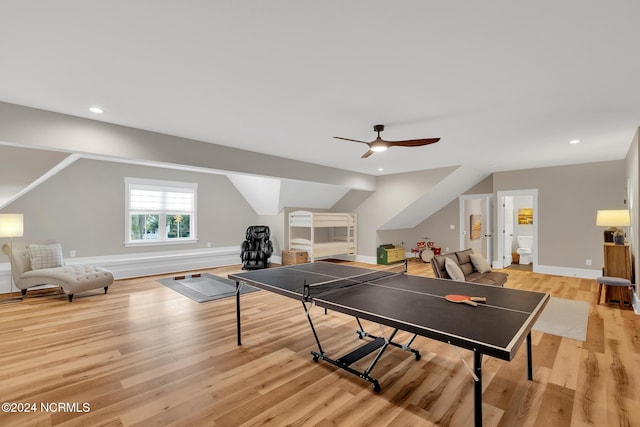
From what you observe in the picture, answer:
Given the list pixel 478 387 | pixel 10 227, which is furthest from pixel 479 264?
pixel 10 227

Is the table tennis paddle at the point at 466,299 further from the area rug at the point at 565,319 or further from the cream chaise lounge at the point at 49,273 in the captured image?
the cream chaise lounge at the point at 49,273

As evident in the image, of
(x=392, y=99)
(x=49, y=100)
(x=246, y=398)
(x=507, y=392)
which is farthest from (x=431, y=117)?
(x=49, y=100)

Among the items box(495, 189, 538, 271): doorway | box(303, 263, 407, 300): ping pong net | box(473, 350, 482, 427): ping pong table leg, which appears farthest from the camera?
box(495, 189, 538, 271): doorway

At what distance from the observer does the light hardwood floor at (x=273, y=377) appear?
200cm

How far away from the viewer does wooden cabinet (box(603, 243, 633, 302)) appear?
4.44 meters

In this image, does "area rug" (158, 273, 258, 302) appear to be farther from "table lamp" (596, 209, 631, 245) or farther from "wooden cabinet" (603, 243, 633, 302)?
"table lamp" (596, 209, 631, 245)

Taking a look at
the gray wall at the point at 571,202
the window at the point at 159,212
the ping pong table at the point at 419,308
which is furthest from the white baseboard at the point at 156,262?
the gray wall at the point at 571,202

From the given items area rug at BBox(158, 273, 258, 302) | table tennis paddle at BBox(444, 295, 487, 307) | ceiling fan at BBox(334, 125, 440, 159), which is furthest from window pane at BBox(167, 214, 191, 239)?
table tennis paddle at BBox(444, 295, 487, 307)

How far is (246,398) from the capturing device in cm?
219

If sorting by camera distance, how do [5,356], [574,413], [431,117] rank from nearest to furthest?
[574,413] → [5,356] → [431,117]

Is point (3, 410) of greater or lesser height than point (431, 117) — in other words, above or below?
below

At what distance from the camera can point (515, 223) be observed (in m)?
8.80

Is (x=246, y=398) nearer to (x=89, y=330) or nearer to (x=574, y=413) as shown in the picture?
(x=574, y=413)

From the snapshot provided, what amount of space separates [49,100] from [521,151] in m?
6.45
